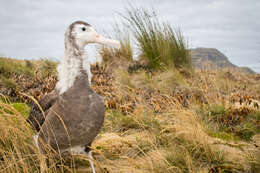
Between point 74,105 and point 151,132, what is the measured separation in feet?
5.21

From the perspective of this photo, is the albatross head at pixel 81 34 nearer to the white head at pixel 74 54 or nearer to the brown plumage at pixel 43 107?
the white head at pixel 74 54

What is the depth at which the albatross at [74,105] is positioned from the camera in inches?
92.0

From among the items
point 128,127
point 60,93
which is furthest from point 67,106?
point 128,127

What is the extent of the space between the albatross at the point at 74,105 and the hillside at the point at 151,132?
19cm

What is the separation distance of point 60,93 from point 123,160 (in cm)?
128

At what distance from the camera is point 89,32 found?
2508mm

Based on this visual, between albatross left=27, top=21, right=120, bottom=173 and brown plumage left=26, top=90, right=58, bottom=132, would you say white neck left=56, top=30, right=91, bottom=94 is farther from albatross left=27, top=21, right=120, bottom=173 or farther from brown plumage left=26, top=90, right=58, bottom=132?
brown plumage left=26, top=90, right=58, bottom=132

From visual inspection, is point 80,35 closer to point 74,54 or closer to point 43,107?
point 74,54

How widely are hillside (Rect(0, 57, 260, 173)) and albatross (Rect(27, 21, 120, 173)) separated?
7.3 inches

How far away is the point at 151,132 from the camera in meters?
3.62

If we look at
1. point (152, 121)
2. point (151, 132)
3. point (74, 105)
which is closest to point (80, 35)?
point (74, 105)

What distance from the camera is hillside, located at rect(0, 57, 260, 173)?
2666 mm

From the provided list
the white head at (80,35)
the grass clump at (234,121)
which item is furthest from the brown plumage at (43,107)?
the grass clump at (234,121)

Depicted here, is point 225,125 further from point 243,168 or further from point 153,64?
point 153,64
